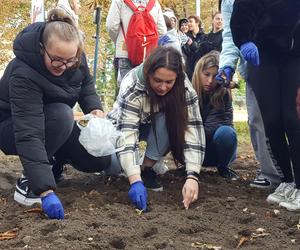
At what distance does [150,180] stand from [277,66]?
1048mm

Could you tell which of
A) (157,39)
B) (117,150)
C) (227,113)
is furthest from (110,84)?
(117,150)

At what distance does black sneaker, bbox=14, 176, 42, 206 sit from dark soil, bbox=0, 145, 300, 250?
45mm

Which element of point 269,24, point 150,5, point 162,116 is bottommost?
point 162,116

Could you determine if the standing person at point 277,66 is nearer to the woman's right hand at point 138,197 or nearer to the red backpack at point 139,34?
the woman's right hand at point 138,197

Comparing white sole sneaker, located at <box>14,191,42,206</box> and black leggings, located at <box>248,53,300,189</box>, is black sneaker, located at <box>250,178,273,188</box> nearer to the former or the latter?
black leggings, located at <box>248,53,300,189</box>

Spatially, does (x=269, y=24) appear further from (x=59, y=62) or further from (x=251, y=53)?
(x=59, y=62)

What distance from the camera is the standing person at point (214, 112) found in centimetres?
389

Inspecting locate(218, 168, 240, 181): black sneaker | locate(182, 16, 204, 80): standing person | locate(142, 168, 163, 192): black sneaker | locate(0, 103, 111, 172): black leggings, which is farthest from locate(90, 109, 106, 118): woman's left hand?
locate(182, 16, 204, 80): standing person

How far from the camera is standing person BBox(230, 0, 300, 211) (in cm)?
318

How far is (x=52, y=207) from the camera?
2773 mm

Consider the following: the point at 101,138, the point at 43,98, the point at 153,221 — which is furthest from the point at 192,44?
the point at 153,221

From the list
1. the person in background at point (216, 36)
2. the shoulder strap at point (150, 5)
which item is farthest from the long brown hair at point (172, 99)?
the person in background at point (216, 36)

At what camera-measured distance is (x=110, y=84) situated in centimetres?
1037

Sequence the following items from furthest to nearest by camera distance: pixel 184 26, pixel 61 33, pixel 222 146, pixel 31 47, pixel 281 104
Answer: pixel 184 26 → pixel 222 146 → pixel 281 104 → pixel 31 47 → pixel 61 33
